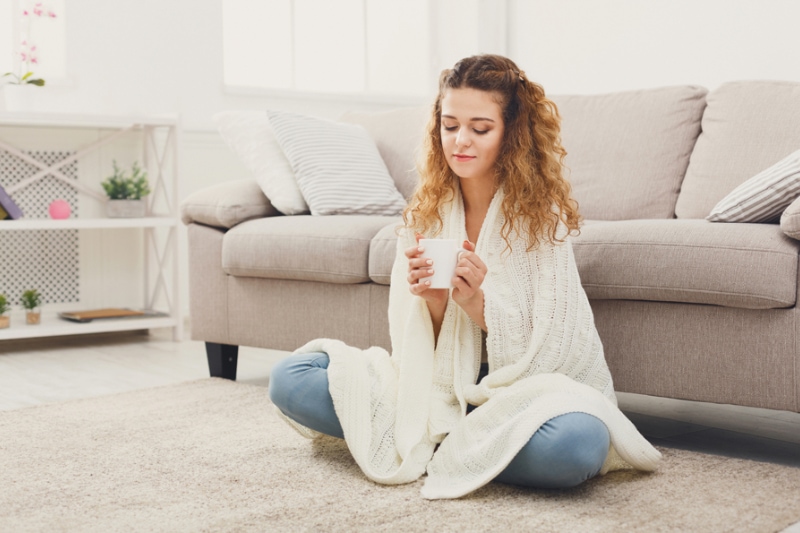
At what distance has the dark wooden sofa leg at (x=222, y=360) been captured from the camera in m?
2.76

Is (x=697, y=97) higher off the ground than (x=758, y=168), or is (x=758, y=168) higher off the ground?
(x=697, y=97)

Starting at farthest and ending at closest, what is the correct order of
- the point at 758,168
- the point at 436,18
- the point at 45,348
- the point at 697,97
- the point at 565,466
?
the point at 436,18, the point at 45,348, the point at 697,97, the point at 758,168, the point at 565,466

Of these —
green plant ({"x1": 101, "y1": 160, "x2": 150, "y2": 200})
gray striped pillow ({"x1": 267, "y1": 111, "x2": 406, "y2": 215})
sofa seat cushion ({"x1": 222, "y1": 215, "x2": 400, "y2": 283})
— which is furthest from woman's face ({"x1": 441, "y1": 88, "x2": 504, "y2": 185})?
green plant ({"x1": 101, "y1": 160, "x2": 150, "y2": 200})

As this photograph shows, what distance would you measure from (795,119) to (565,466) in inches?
49.7

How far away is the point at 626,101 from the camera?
2648 mm

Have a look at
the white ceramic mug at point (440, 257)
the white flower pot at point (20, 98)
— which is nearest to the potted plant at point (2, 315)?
the white flower pot at point (20, 98)

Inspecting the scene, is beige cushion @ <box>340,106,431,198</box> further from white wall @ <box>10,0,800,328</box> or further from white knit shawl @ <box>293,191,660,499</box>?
white knit shawl @ <box>293,191,660,499</box>

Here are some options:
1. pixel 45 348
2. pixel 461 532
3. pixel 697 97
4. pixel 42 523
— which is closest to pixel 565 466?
pixel 461 532

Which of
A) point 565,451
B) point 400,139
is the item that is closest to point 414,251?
point 565,451

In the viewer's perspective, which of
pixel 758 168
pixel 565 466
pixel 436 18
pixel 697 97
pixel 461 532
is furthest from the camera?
pixel 436 18

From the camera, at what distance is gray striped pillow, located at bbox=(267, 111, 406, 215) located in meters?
2.70

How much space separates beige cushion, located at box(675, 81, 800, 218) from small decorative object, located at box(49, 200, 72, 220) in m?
2.12

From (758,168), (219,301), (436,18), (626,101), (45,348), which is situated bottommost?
(45,348)

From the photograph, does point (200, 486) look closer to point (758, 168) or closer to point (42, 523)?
point (42, 523)
